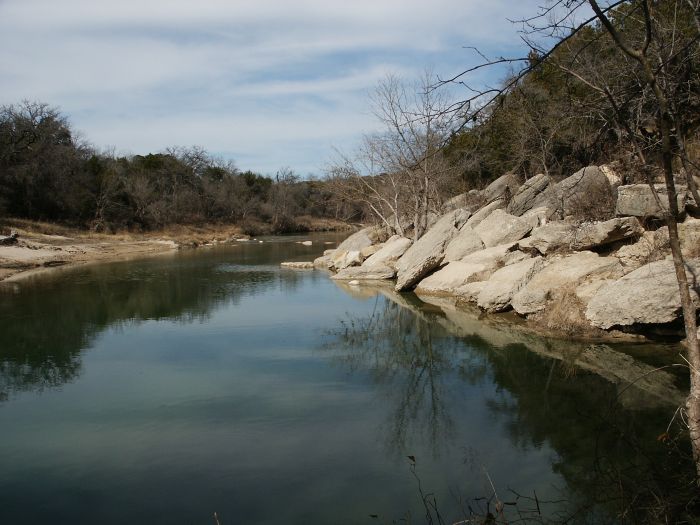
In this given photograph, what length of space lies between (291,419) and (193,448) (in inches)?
58.2

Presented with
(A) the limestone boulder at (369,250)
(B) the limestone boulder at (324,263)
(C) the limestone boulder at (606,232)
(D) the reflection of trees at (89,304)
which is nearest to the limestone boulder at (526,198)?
(C) the limestone boulder at (606,232)

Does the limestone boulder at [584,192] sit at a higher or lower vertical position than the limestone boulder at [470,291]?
higher

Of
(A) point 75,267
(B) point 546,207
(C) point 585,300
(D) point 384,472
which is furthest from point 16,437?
(A) point 75,267

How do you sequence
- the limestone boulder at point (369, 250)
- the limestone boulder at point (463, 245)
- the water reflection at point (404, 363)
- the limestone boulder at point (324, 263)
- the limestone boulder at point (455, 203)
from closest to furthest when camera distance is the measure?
the water reflection at point (404, 363)
the limestone boulder at point (463, 245)
the limestone boulder at point (369, 250)
the limestone boulder at point (455, 203)
the limestone boulder at point (324, 263)

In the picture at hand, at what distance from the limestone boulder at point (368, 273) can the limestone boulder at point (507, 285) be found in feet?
24.8

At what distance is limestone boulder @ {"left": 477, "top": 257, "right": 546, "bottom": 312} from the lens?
1409 centimetres

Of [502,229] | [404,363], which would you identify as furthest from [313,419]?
[502,229]

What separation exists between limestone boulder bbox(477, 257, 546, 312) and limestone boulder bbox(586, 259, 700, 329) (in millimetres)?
2396

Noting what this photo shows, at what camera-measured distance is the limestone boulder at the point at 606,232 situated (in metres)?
13.1

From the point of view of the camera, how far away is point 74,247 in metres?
34.1

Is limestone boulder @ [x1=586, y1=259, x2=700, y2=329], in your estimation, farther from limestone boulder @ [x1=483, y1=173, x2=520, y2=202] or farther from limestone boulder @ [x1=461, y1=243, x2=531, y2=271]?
limestone boulder @ [x1=483, y1=173, x2=520, y2=202]

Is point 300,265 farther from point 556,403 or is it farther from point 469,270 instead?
point 556,403

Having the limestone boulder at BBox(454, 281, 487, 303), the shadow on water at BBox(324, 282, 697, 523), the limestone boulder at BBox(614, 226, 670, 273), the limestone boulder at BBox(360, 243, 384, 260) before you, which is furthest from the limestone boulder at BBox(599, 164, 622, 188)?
the limestone boulder at BBox(360, 243, 384, 260)

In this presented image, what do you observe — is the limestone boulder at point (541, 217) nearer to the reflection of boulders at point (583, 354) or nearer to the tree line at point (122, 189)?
the reflection of boulders at point (583, 354)
